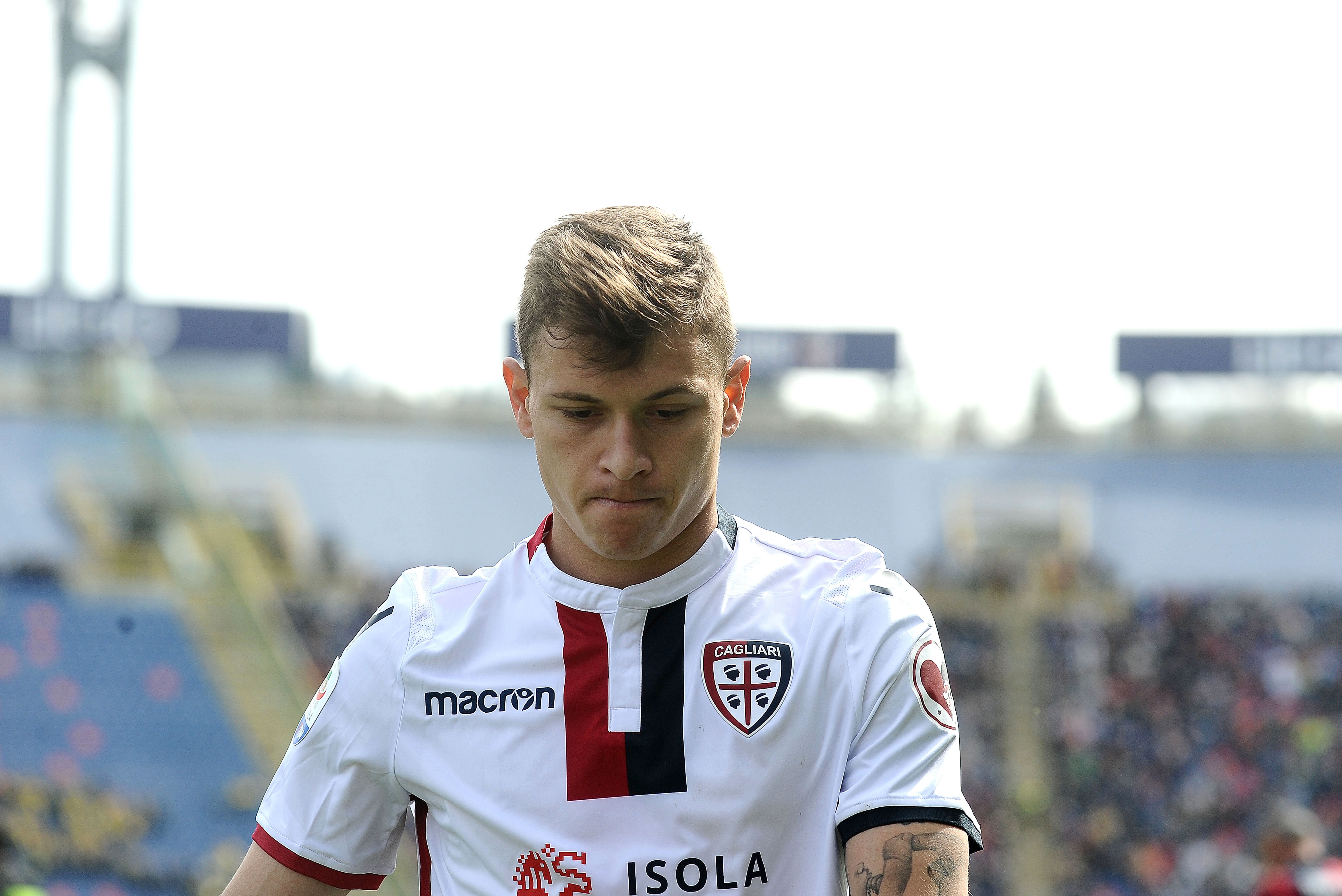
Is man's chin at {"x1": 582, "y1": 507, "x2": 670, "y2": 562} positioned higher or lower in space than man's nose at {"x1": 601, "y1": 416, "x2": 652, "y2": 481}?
lower

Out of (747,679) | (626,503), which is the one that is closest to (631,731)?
(747,679)

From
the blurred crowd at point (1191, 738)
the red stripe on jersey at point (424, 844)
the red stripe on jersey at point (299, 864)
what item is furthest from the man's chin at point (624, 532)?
the blurred crowd at point (1191, 738)

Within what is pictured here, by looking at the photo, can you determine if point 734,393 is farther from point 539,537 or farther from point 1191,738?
point 1191,738

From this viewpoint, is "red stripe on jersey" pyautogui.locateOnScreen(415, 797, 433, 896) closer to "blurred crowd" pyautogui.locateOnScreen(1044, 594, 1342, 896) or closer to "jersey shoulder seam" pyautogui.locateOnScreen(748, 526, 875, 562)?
"jersey shoulder seam" pyautogui.locateOnScreen(748, 526, 875, 562)

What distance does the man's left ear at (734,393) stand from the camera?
1597mm

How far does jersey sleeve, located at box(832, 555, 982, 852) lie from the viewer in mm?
1431

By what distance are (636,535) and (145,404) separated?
14859mm

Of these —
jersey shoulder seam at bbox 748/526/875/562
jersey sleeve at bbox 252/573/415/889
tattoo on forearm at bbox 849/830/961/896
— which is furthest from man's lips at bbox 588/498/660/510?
tattoo on forearm at bbox 849/830/961/896

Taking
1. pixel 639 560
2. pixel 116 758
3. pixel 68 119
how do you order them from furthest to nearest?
pixel 68 119, pixel 116 758, pixel 639 560

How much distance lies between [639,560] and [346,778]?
46 cm

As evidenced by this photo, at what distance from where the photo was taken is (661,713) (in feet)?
5.14

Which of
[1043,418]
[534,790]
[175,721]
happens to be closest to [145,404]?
[175,721]

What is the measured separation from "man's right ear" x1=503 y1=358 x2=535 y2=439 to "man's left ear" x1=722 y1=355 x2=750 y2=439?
0.79 feet

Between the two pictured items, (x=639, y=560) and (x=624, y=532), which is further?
(x=639, y=560)
